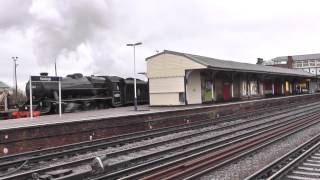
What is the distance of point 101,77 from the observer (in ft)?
105

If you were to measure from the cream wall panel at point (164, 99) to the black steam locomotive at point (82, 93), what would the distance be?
6.94 ft

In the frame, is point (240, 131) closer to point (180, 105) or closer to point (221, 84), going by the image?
point (180, 105)

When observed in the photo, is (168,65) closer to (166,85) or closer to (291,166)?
(166,85)

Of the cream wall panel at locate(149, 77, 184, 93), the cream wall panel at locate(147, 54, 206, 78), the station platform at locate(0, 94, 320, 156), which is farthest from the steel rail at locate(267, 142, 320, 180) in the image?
the cream wall panel at locate(149, 77, 184, 93)

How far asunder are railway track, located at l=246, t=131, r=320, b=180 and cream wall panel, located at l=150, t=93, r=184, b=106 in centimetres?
2334

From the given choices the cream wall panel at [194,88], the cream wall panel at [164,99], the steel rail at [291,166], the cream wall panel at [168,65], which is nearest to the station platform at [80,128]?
the cream wall panel at [168,65]

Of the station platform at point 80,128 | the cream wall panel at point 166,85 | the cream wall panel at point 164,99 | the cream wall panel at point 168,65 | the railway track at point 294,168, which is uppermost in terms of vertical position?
the cream wall panel at point 168,65

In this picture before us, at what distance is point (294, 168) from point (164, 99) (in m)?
26.1

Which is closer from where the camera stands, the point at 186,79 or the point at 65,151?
the point at 65,151

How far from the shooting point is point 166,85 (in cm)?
3544

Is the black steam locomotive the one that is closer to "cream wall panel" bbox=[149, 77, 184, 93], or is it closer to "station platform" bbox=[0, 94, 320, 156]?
"cream wall panel" bbox=[149, 77, 184, 93]

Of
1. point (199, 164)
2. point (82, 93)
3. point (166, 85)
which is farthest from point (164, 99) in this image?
point (199, 164)

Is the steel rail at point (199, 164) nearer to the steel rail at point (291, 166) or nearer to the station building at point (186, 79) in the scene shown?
the steel rail at point (291, 166)

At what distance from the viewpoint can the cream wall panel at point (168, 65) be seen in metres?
33.7
